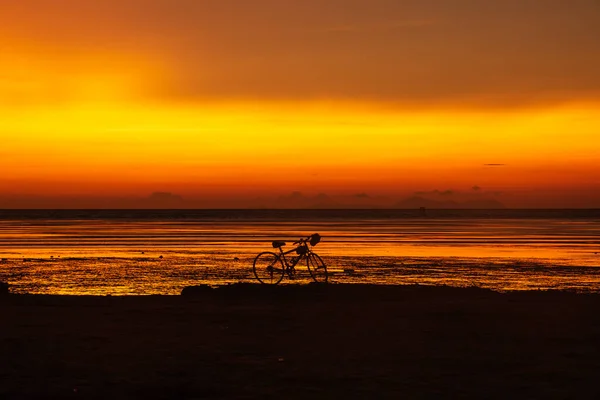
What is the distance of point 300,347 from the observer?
39.7 ft

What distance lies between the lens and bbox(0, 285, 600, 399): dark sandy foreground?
31.0ft

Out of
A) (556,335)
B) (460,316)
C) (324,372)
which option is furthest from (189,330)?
(556,335)

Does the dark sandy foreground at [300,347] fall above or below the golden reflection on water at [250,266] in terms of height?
above

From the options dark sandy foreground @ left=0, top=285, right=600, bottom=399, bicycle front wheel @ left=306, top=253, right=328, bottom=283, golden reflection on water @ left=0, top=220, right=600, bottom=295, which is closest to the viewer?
dark sandy foreground @ left=0, top=285, right=600, bottom=399

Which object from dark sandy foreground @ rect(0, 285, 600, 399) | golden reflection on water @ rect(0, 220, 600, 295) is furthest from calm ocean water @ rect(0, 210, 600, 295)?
dark sandy foreground @ rect(0, 285, 600, 399)

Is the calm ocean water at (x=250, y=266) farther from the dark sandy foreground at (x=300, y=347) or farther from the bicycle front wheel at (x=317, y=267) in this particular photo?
the dark sandy foreground at (x=300, y=347)

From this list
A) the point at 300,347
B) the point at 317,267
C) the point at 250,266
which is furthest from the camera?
the point at 250,266

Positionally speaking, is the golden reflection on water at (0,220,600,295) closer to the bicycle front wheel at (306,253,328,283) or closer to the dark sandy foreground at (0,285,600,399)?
the bicycle front wheel at (306,253,328,283)

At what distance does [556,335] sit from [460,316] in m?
2.66

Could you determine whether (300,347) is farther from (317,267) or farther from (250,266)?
(250,266)

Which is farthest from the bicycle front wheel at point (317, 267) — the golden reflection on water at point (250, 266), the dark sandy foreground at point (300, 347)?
the dark sandy foreground at point (300, 347)

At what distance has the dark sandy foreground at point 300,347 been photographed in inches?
372

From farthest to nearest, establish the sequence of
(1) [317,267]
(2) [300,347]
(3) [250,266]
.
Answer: (3) [250,266] → (1) [317,267] → (2) [300,347]

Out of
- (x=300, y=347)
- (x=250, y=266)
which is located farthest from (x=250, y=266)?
(x=300, y=347)
